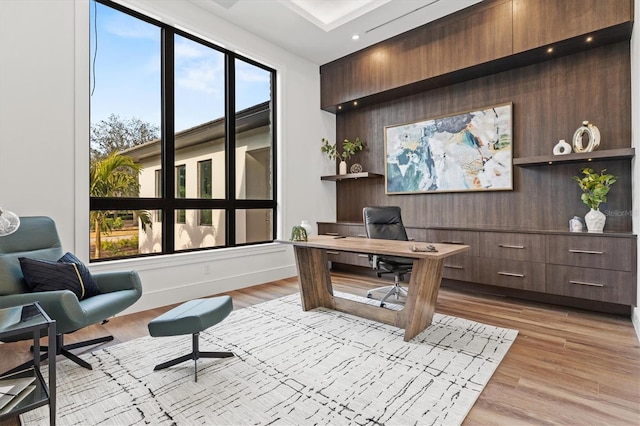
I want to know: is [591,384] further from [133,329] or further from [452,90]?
[452,90]

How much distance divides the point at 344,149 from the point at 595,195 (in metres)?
3.48

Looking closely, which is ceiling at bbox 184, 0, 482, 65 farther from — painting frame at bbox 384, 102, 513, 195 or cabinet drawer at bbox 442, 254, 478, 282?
cabinet drawer at bbox 442, 254, 478, 282

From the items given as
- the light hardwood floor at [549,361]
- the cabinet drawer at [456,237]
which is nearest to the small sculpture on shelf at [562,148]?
the cabinet drawer at [456,237]

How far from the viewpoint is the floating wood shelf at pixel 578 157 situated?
3039 mm

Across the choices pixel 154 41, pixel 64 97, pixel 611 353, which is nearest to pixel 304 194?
pixel 154 41

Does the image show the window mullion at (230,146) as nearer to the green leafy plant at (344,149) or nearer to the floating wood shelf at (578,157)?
the green leafy plant at (344,149)

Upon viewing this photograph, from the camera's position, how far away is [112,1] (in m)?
3.25

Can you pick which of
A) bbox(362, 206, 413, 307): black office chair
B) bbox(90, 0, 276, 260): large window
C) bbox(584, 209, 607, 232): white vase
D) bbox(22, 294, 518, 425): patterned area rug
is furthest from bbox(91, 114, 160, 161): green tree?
bbox(584, 209, 607, 232): white vase

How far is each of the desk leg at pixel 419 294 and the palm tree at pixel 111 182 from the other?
9.50ft

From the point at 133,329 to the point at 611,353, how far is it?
150 inches

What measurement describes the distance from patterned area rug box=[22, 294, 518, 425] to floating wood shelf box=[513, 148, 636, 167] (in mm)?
1878

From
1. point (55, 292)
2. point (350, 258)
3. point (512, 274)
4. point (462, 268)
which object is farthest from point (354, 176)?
point (55, 292)

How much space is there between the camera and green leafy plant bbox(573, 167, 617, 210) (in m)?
3.18

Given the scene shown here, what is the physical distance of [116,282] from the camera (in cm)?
259
